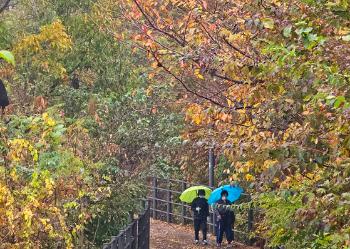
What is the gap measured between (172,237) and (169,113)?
321 centimetres

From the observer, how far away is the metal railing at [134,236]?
8.88m

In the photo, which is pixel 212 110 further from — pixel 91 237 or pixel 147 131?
pixel 147 131

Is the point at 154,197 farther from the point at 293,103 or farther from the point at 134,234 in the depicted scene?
the point at 293,103

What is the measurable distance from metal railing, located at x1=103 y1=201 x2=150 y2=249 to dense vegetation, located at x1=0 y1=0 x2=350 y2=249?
35cm

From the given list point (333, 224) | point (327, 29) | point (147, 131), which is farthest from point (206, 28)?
point (147, 131)

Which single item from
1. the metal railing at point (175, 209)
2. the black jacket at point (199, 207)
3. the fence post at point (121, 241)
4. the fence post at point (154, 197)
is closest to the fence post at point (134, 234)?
the fence post at point (121, 241)

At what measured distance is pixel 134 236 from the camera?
10906 millimetres

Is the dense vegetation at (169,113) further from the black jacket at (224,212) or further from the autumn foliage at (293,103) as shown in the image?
the black jacket at (224,212)

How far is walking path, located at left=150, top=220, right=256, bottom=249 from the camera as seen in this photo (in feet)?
52.0

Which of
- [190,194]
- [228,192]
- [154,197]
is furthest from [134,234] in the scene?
[154,197]

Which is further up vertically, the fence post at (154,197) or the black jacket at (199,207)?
the fence post at (154,197)

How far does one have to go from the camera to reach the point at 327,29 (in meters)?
6.27

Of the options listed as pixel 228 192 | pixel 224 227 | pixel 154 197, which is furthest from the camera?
pixel 154 197

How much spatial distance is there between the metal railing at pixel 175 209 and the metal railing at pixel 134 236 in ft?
15.4
